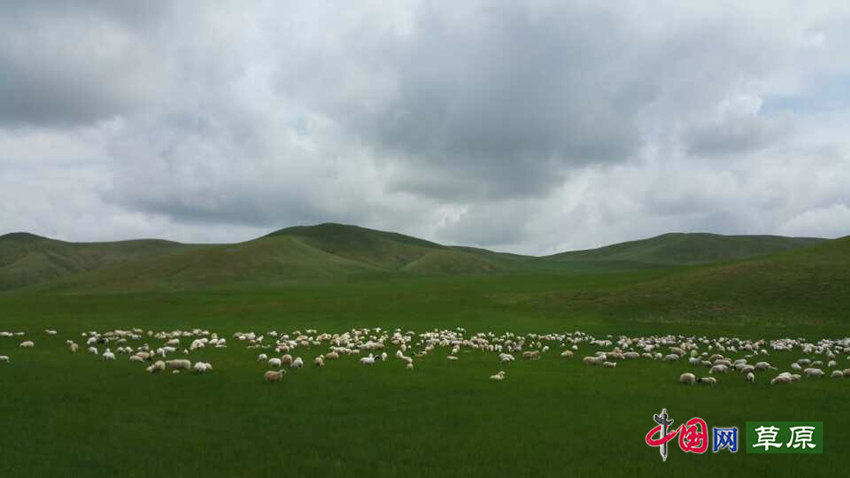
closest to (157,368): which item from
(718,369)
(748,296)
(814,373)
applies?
(718,369)

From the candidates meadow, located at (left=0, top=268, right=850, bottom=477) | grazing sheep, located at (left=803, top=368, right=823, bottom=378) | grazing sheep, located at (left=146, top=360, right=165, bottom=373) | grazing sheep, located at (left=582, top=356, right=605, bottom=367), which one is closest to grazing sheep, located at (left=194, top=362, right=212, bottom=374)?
meadow, located at (left=0, top=268, right=850, bottom=477)

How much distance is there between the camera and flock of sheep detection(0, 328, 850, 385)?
2266cm

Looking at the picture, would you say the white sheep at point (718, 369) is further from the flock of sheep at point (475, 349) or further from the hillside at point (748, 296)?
the hillside at point (748, 296)

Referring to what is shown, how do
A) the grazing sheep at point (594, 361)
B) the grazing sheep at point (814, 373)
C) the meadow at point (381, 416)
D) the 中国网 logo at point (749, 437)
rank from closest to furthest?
1. the meadow at point (381, 416)
2. the 中国网 logo at point (749, 437)
3. the grazing sheep at point (814, 373)
4. the grazing sheep at point (594, 361)

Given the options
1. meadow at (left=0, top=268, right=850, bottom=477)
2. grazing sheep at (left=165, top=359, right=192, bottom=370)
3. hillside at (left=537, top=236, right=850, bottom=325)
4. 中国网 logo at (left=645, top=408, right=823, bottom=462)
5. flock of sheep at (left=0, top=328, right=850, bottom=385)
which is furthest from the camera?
hillside at (left=537, top=236, right=850, bottom=325)

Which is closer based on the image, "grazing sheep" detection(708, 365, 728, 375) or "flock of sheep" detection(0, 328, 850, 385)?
"grazing sheep" detection(708, 365, 728, 375)

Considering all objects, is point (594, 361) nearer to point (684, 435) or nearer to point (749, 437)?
point (749, 437)

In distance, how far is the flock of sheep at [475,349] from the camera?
2266 cm

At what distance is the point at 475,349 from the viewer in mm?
32062

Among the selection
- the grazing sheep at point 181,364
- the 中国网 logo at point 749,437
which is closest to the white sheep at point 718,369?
the 中国网 logo at point 749,437

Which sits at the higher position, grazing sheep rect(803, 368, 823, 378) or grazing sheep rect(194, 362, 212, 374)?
grazing sheep rect(803, 368, 823, 378)

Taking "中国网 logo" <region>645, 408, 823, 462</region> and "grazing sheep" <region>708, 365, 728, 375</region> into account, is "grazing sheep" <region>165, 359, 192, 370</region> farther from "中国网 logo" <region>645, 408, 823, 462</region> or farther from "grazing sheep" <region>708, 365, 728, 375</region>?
"grazing sheep" <region>708, 365, 728, 375</region>

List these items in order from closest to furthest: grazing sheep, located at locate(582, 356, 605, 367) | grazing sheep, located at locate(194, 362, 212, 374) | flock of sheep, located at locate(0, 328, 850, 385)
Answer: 1. grazing sheep, located at locate(194, 362, 212, 374)
2. flock of sheep, located at locate(0, 328, 850, 385)
3. grazing sheep, located at locate(582, 356, 605, 367)

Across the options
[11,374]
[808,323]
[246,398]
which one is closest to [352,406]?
[246,398]
